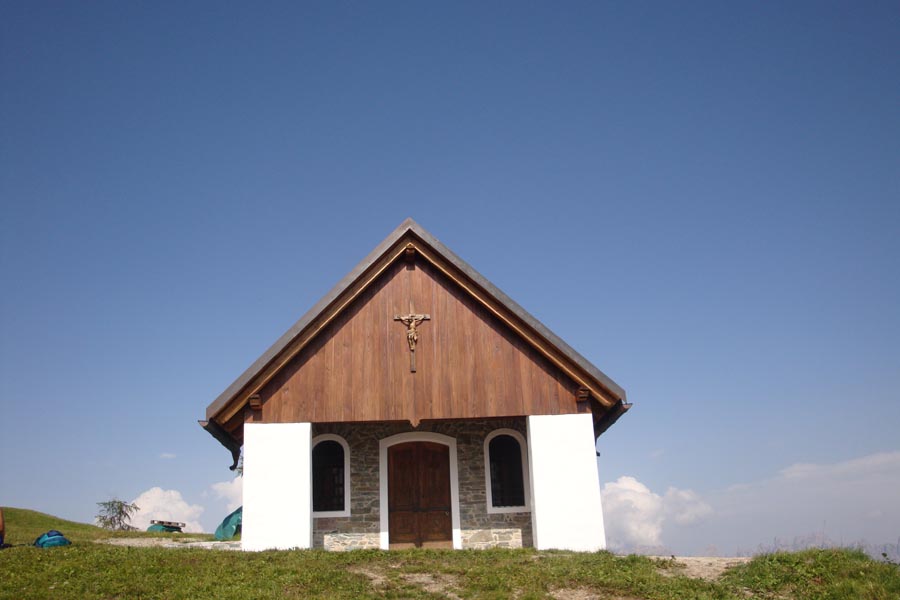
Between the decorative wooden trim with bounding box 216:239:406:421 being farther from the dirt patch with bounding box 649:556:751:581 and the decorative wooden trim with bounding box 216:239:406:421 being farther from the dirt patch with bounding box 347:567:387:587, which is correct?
the dirt patch with bounding box 649:556:751:581

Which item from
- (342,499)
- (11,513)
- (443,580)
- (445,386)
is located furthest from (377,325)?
(11,513)

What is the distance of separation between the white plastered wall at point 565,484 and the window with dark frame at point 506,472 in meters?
1.30

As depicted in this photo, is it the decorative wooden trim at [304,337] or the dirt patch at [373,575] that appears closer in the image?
the dirt patch at [373,575]

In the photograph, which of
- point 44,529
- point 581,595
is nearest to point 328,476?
point 581,595

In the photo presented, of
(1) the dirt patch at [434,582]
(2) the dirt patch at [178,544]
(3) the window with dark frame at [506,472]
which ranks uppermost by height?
(3) the window with dark frame at [506,472]

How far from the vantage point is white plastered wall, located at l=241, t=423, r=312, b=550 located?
15.0m

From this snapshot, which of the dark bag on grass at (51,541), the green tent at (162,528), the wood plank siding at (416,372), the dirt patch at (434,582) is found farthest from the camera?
the green tent at (162,528)

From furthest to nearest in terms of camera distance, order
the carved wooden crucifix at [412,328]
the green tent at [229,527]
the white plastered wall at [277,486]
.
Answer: the green tent at [229,527] → the carved wooden crucifix at [412,328] → the white plastered wall at [277,486]

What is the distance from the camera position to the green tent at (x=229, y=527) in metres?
24.8

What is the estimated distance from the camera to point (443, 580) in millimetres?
12281

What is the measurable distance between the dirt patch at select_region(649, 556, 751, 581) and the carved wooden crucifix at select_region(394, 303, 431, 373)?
6.36m

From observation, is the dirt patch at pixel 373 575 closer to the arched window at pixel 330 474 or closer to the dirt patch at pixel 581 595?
the dirt patch at pixel 581 595

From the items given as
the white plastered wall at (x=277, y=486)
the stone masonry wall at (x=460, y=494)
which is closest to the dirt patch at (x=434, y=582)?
the white plastered wall at (x=277, y=486)

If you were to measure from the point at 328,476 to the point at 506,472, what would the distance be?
4.24 m
